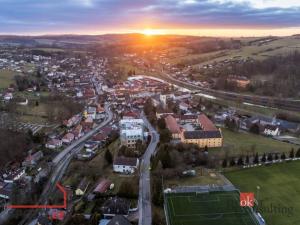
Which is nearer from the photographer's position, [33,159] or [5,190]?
[5,190]

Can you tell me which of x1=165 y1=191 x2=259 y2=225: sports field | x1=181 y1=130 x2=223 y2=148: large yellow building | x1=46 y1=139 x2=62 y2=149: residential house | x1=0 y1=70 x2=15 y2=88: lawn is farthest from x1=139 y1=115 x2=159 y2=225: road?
x1=0 y1=70 x2=15 y2=88: lawn

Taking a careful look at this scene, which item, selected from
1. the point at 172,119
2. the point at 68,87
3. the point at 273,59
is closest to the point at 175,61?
the point at 273,59

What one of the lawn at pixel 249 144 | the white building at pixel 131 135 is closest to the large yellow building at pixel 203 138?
the lawn at pixel 249 144

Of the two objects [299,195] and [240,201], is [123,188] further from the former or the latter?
[299,195]

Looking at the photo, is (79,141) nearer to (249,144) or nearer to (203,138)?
(203,138)

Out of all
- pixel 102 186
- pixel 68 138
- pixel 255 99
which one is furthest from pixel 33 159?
pixel 255 99

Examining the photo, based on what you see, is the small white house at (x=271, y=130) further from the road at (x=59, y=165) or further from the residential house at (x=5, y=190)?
the residential house at (x=5, y=190)
